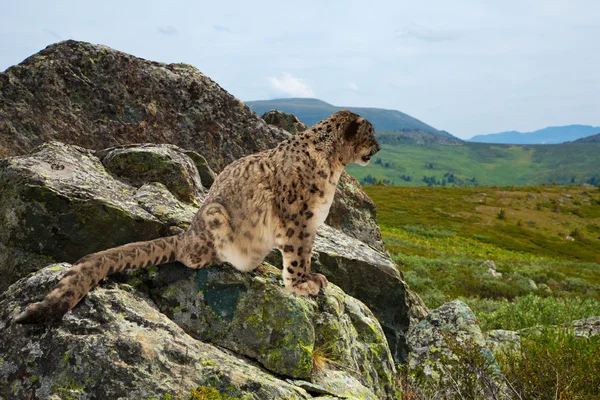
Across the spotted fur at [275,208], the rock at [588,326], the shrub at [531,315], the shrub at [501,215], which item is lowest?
the shrub at [501,215]

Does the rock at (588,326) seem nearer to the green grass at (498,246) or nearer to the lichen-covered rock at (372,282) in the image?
the green grass at (498,246)

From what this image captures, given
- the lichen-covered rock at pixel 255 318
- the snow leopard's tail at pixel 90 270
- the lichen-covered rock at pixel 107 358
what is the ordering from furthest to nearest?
the lichen-covered rock at pixel 255 318 < the snow leopard's tail at pixel 90 270 < the lichen-covered rock at pixel 107 358

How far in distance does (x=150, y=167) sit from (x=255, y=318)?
4.68 meters

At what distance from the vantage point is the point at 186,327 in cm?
605

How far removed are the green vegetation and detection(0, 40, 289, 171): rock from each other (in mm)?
9459

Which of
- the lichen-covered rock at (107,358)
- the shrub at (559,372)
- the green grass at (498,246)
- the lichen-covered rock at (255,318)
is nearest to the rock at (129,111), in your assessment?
the lichen-covered rock at (255,318)

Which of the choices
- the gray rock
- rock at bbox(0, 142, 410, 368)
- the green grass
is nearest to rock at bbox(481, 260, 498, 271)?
the green grass

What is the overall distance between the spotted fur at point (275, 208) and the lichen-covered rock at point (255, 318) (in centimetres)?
29

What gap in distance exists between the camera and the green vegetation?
8.12m

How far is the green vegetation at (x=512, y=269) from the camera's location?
8.12 meters

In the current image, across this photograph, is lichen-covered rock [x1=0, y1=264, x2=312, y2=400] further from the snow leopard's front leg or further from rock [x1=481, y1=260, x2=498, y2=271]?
rock [x1=481, y1=260, x2=498, y2=271]

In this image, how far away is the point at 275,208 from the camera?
279 inches

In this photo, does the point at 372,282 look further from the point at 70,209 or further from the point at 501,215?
the point at 501,215

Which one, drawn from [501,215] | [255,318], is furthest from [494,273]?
[501,215]
